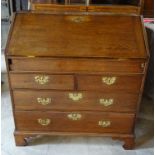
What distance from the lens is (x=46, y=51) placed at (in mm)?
1539

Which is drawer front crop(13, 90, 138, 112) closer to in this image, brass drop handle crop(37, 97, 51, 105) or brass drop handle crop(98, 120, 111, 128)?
brass drop handle crop(37, 97, 51, 105)

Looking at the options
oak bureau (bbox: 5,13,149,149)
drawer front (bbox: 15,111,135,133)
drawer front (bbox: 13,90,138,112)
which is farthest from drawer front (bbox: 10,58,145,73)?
drawer front (bbox: 15,111,135,133)

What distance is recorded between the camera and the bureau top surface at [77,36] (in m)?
1.54

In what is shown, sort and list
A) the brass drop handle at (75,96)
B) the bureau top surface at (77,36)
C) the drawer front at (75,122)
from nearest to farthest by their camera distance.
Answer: the bureau top surface at (77,36) < the brass drop handle at (75,96) < the drawer front at (75,122)

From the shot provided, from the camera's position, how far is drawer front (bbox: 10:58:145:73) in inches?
60.6

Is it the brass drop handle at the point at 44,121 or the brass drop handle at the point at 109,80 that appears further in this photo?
the brass drop handle at the point at 44,121

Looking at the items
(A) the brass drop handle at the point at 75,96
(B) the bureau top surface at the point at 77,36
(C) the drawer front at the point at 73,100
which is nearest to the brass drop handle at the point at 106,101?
(C) the drawer front at the point at 73,100

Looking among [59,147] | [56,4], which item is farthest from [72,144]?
[56,4]

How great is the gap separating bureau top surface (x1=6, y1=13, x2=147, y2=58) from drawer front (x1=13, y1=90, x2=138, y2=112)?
0.93 feet

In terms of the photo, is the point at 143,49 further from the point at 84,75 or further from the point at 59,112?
the point at 59,112

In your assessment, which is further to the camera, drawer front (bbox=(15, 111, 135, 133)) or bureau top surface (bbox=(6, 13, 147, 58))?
drawer front (bbox=(15, 111, 135, 133))

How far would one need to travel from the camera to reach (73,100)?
1.72 metres

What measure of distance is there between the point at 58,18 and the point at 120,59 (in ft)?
1.68

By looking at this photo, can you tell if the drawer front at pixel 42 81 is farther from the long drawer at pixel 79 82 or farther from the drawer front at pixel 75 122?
the drawer front at pixel 75 122
